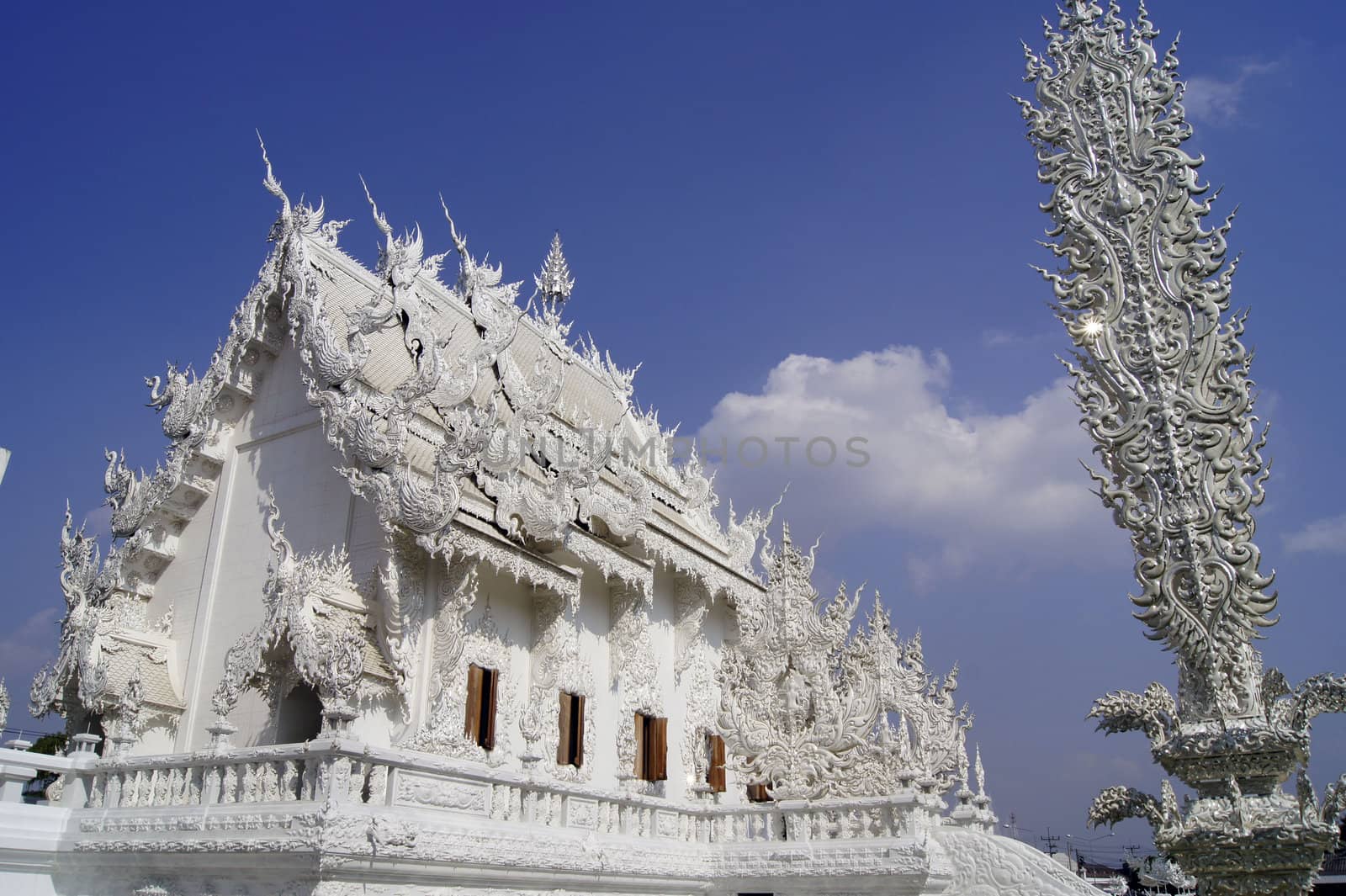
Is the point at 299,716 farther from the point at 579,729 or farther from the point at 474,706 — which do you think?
the point at 579,729

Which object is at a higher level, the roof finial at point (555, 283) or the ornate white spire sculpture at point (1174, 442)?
the roof finial at point (555, 283)

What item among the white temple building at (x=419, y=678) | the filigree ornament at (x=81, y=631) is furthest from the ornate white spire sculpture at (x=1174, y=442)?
the filigree ornament at (x=81, y=631)

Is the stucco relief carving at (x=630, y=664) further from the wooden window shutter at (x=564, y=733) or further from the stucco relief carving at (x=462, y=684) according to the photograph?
the stucco relief carving at (x=462, y=684)

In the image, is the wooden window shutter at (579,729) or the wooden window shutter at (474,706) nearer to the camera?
the wooden window shutter at (474,706)

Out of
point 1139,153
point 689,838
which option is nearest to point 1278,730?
point 1139,153

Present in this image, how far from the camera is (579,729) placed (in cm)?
1278

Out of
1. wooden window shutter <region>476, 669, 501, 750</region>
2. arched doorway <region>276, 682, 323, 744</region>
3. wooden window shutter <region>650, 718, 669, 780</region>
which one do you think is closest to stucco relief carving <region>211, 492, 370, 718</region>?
arched doorway <region>276, 682, 323, 744</region>

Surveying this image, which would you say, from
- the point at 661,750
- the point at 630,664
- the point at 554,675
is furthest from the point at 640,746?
the point at 554,675

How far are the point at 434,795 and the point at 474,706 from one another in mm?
2679

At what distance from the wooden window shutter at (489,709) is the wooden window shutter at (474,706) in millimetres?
72

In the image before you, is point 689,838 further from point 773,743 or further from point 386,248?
point 386,248

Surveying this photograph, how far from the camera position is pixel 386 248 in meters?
12.5

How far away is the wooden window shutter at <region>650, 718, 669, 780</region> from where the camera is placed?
13805 mm

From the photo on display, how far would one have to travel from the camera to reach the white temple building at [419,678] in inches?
344
